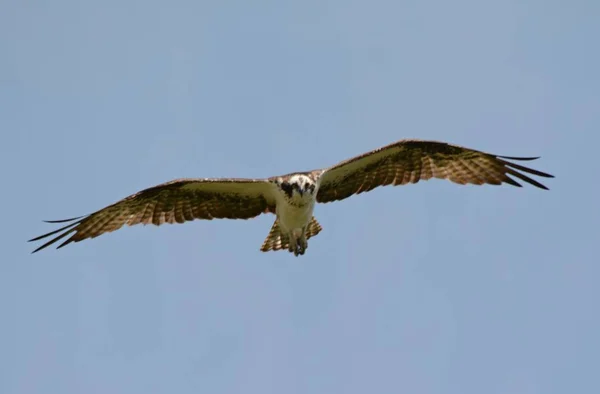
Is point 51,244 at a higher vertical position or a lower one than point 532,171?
lower

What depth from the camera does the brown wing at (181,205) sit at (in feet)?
53.1

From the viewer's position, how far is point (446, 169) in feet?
54.6

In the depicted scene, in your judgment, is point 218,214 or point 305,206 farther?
point 218,214

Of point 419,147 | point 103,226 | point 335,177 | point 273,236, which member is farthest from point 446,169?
point 103,226

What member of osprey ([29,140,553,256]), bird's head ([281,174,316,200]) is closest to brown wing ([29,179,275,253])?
osprey ([29,140,553,256])

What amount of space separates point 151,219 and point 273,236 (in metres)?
1.93

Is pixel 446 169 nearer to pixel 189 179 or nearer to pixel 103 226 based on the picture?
pixel 189 179

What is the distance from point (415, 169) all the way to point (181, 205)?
3.66 meters

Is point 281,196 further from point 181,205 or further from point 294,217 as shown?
point 181,205

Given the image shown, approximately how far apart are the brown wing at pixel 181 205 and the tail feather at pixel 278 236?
1.16ft

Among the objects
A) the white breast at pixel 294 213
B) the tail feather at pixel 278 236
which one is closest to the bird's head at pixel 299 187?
the white breast at pixel 294 213

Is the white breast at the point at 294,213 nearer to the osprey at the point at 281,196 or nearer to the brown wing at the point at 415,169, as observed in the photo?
the osprey at the point at 281,196

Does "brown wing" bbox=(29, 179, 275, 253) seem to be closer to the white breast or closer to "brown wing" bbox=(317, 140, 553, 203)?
the white breast

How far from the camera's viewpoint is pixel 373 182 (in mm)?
16672
